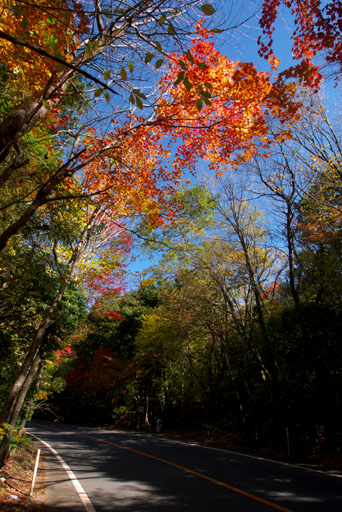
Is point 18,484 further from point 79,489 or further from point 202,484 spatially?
point 202,484

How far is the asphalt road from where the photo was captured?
4707 millimetres

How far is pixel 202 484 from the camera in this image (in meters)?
5.80

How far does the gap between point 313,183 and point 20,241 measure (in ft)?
32.8

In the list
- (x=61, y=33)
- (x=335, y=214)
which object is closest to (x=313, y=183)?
(x=335, y=214)

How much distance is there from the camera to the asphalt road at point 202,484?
4.71 m

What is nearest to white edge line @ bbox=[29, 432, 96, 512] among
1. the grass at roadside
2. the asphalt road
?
the asphalt road

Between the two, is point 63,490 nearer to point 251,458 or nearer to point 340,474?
point 251,458

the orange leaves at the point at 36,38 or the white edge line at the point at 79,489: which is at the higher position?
the orange leaves at the point at 36,38

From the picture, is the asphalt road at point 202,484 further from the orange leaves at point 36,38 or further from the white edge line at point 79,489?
the orange leaves at point 36,38

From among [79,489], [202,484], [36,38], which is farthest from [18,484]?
[36,38]

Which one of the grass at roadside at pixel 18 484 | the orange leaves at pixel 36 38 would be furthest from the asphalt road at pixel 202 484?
the orange leaves at pixel 36 38

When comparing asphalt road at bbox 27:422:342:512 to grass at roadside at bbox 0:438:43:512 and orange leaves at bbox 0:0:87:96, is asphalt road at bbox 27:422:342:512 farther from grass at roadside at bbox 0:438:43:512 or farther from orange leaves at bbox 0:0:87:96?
orange leaves at bbox 0:0:87:96

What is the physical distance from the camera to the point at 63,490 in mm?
5840

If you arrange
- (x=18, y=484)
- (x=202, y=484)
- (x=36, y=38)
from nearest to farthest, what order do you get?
(x=36, y=38) < (x=202, y=484) < (x=18, y=484)
